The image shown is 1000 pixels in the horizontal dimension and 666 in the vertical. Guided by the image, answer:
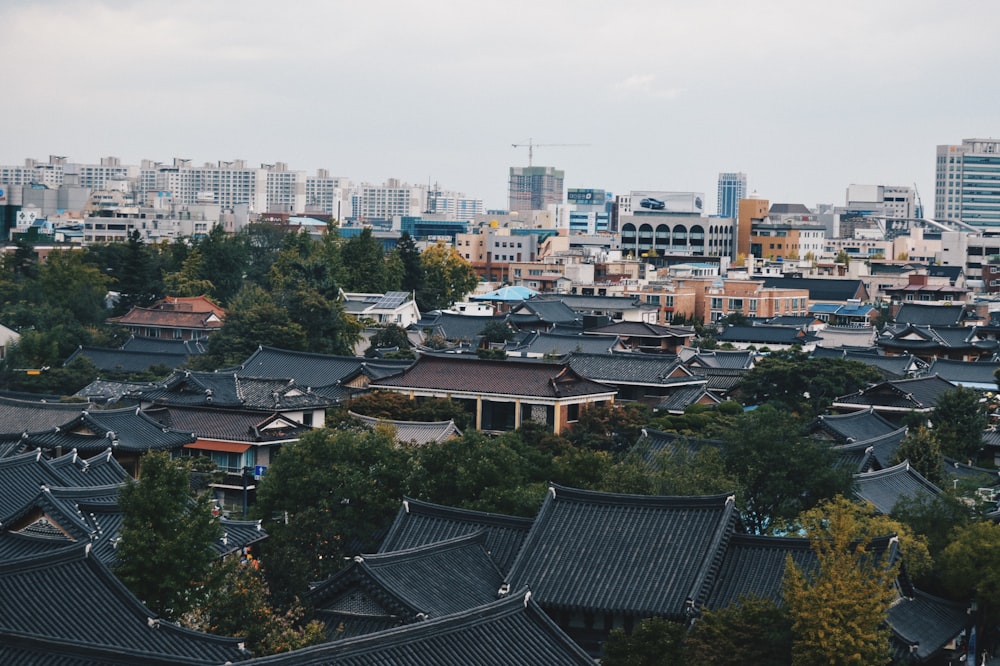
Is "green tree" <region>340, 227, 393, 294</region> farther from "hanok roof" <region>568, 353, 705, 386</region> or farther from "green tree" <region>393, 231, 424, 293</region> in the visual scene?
"hanok roof" <region>568, 353, 705, 386</region>

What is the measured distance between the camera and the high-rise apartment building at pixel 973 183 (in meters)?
146

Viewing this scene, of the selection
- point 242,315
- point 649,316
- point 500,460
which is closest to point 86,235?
point 649,316

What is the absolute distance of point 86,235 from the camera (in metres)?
101

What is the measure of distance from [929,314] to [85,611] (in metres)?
56.5

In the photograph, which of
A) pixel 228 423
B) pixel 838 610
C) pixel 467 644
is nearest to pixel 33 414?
pixel 228 423

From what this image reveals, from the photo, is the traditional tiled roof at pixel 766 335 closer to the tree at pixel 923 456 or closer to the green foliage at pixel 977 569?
the tree at pixel 923 456

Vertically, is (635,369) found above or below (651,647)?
above

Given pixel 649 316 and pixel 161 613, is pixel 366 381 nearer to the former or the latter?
pixel 161 613

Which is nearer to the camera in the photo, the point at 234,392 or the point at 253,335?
the point at 234,392

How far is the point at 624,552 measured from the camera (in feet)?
65.3

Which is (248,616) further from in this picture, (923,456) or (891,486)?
(923,456)

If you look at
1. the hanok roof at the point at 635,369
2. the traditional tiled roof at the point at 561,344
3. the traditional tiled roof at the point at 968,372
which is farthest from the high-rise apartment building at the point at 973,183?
the hanok roof at the point at 635,369

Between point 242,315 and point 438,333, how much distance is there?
36.6ft

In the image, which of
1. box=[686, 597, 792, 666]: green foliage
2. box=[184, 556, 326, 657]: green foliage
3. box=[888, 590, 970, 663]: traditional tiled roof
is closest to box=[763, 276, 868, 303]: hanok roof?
box=[888, 590, 970, 663]: traditional tiled roof
